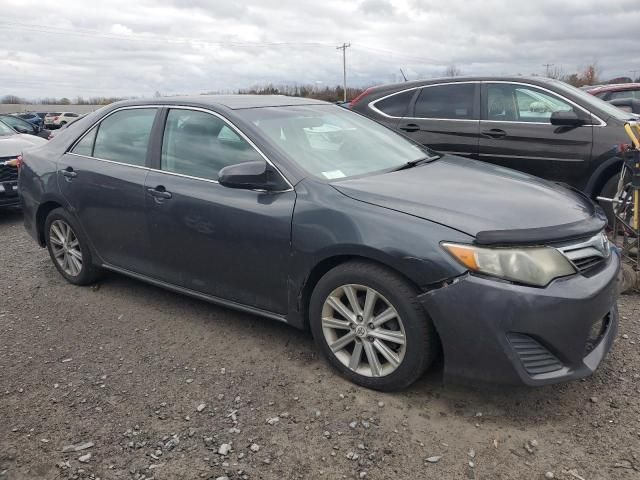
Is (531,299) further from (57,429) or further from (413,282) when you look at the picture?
(57,429)

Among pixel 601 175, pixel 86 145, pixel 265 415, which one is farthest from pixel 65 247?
pixel 601 175

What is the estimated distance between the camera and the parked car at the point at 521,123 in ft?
17.8

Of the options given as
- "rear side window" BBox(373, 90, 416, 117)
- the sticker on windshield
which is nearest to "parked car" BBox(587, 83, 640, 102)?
"rear side window" BBox(373, 90, 416, 117)

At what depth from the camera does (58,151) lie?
4.66 metres

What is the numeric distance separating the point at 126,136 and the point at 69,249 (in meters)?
1.20

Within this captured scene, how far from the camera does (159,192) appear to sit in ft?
12.4

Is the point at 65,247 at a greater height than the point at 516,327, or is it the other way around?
the point at 516,327

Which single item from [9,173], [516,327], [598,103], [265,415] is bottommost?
[265,415]

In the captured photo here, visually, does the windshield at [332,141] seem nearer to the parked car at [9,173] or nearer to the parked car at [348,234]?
the parked car at [348,234]

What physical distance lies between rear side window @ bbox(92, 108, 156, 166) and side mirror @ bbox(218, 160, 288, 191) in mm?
1076

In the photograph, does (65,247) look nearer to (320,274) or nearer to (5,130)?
(320,274)

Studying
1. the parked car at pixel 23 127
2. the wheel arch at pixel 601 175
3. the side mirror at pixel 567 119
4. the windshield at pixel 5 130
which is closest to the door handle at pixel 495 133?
the side mirror at pixel 567 119

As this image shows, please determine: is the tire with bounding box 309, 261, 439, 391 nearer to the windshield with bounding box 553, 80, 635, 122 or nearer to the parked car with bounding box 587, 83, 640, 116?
the windshield with bounding box 553, 80, 635, 122

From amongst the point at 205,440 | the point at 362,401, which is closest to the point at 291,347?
the point at 362,401
